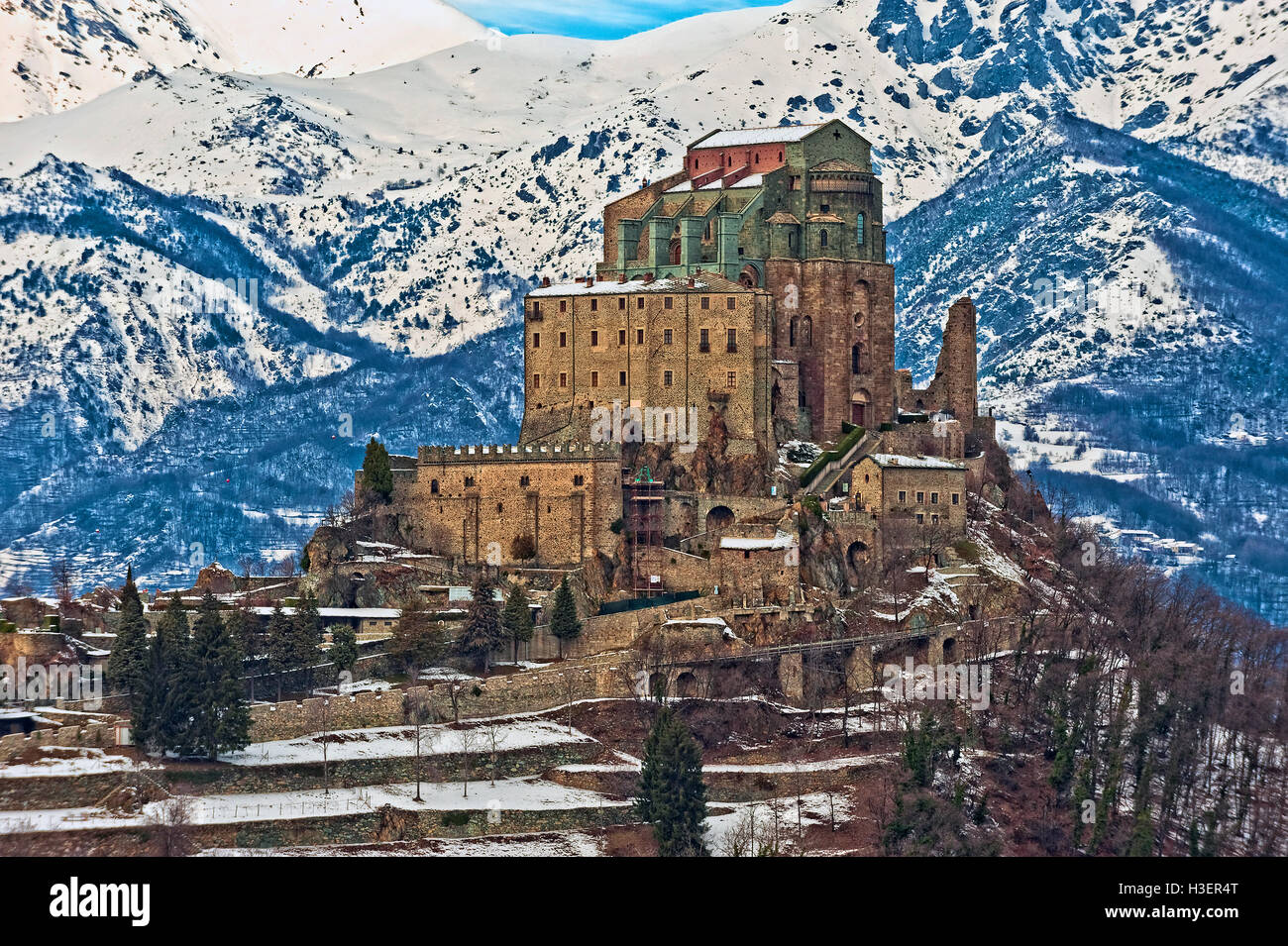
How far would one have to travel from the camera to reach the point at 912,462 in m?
130

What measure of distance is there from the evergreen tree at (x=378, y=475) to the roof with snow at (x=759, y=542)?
16852 millimetres

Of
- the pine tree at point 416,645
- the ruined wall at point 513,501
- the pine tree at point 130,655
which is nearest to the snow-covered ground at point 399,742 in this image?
the pine tree at point 416,645

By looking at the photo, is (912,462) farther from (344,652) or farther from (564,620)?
(344,652)

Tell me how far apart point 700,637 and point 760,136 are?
37434 mm

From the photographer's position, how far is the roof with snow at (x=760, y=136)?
5699 inches

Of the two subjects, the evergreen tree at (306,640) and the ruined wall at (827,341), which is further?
the ruined wall at (827,341)

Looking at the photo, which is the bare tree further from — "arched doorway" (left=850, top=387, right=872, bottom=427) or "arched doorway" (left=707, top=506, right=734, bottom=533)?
"arched doorway" (left=850, top=387, right=872, bottom=427)


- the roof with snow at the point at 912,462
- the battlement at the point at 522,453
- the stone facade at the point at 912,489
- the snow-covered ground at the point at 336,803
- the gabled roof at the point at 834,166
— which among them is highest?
the gabled roof at the point at 834,166

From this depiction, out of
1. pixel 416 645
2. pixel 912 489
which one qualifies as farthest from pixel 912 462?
pixel 416 645

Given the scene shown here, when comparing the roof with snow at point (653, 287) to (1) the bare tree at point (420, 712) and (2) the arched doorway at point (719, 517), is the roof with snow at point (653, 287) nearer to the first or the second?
(2) the arched doorway at point (719, 517)

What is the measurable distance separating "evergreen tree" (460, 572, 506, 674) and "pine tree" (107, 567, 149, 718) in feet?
44.6

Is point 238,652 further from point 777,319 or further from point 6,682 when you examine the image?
point 777,319

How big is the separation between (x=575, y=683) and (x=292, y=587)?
712 inches

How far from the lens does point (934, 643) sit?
124 meters
